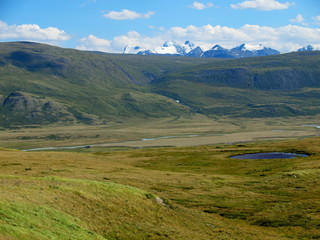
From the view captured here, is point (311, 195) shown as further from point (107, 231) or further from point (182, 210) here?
point (107, 231)

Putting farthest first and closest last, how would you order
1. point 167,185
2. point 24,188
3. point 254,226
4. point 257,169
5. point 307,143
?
point 307,143 → point 257,169 → point 167,185 → point 254,226 → point 24,188

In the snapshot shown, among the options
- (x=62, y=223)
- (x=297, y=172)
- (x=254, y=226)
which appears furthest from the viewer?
(x=297, y=172)

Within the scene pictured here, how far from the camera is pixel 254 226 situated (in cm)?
4606

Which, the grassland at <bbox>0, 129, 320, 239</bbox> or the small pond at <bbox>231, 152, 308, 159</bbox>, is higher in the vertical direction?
the grassland at <bbox>0, 129, 320, 239</bbox>

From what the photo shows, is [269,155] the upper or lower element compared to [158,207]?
lower

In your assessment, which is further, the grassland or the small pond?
the small pond

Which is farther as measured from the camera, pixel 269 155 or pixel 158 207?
pixel 269 155

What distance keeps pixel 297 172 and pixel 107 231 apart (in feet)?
159

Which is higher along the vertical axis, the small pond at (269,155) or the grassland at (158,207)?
the grassland at (158,207)

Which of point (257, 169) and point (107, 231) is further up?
point (107, 231)

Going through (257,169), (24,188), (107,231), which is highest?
(24,188)

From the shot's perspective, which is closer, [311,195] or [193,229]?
[193,229]

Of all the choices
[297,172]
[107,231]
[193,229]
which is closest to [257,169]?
[297,172]

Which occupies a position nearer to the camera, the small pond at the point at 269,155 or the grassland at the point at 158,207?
the grassland at the point at 158,207
